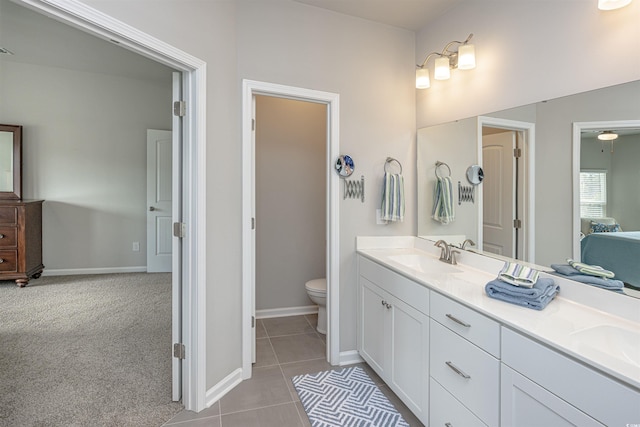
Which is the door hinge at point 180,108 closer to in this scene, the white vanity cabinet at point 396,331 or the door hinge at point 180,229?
the door hinge at point 180,229

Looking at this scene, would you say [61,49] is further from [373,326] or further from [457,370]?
[457,370]

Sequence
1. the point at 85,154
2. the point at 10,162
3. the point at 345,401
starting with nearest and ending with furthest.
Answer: the point at 345,401 < the point at 10,162 < the point at 85,154

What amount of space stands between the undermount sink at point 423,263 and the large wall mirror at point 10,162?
4.83 m

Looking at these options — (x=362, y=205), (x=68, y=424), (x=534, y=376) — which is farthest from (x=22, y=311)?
(x=534, y=376)

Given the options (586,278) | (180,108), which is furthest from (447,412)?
(180,108)

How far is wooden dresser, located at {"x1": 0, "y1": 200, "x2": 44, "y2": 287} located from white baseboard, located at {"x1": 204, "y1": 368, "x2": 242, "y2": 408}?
11.5ft

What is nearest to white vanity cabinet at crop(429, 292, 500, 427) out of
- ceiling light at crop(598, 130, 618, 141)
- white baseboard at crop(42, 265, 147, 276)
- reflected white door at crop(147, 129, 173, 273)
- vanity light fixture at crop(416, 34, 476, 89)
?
ceiling light at crop(598, 130, 618, 141)

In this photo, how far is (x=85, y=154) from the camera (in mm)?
4742

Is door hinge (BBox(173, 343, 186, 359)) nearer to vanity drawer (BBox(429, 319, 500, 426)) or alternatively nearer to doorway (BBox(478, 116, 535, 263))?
vanity drawer (BBox(429, 319, 500, 426))

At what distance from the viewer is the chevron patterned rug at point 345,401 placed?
1.95 meters

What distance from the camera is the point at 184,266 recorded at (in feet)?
6.67

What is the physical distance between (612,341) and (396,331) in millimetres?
1051

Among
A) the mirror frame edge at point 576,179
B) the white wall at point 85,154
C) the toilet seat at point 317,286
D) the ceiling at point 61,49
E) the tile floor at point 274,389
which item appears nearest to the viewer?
the mirror frame edge at point 576,179

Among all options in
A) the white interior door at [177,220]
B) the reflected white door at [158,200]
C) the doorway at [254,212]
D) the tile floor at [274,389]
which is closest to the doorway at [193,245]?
the white interior door at [177,220]
